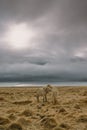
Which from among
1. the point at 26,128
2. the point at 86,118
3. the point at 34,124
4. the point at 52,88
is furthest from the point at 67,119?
the point at 52,88

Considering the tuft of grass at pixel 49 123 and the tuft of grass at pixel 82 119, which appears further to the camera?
the tuft of grass at pixel 82 119

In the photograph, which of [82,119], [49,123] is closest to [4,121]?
[49,123]

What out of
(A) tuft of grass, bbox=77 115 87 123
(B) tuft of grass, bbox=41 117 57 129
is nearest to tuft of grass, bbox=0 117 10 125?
(B) tuft of grass, bbox=41 117 57 129

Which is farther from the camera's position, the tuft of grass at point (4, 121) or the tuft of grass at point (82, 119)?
the tuft of grass at point (82, 119)

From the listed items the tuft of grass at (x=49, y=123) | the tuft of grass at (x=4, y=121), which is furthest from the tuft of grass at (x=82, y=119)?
the tuft of grass at (x=4, y=121)

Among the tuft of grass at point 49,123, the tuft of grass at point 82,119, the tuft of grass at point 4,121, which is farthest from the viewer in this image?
the tuft of grass at point 82,119

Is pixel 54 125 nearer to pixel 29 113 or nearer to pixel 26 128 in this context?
pixel 26 128

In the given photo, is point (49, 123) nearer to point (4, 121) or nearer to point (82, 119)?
point (4, 121)

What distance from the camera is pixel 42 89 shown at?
31188mm

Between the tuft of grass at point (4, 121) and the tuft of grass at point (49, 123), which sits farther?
the tuft of grass at point (4, 121)

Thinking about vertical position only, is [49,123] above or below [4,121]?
below

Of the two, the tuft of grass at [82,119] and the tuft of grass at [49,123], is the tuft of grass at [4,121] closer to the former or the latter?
the tuft of grass at [49,123]

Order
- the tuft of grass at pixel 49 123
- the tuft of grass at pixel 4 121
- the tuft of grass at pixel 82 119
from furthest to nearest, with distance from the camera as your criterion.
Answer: the tuft of grass at pixel 82 119, the tuft of grass at pixel 4 121, the tuft of grass at pixel 49 123

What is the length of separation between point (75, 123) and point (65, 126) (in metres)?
1.61
